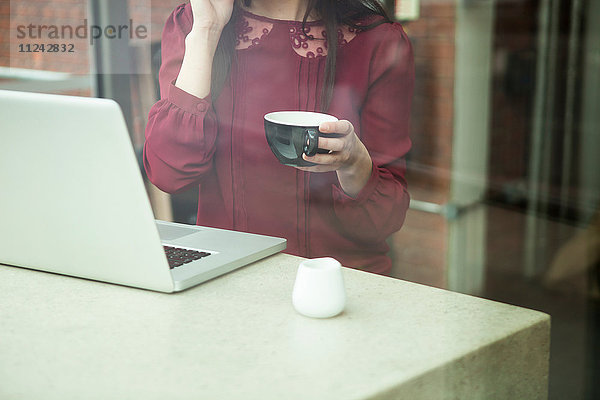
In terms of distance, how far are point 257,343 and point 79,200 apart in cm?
35

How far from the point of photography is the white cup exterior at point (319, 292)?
2.82 feet

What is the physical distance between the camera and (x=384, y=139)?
1.60m

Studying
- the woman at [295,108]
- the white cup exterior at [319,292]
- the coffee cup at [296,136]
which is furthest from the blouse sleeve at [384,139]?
the white cup exterior at [319,292]

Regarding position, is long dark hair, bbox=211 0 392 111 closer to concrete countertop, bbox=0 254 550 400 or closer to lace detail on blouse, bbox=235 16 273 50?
lace detail on blouse, bbox=235 16 273 50

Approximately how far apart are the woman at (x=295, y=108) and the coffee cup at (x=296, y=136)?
18cm

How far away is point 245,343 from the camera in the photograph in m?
0.80

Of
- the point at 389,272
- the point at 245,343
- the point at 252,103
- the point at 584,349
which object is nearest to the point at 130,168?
the point at 245,343

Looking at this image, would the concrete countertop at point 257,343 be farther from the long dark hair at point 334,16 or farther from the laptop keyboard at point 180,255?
the long dark hair at point 334,16

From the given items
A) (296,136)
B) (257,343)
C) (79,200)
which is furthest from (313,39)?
(257,343)

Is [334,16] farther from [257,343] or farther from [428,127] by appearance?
[257,343]

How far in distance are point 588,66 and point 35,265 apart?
120 cm

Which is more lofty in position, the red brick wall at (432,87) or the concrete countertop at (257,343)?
the red brick wall at (432,87)

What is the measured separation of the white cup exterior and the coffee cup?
0.45m

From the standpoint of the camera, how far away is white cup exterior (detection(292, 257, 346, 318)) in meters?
0.86
